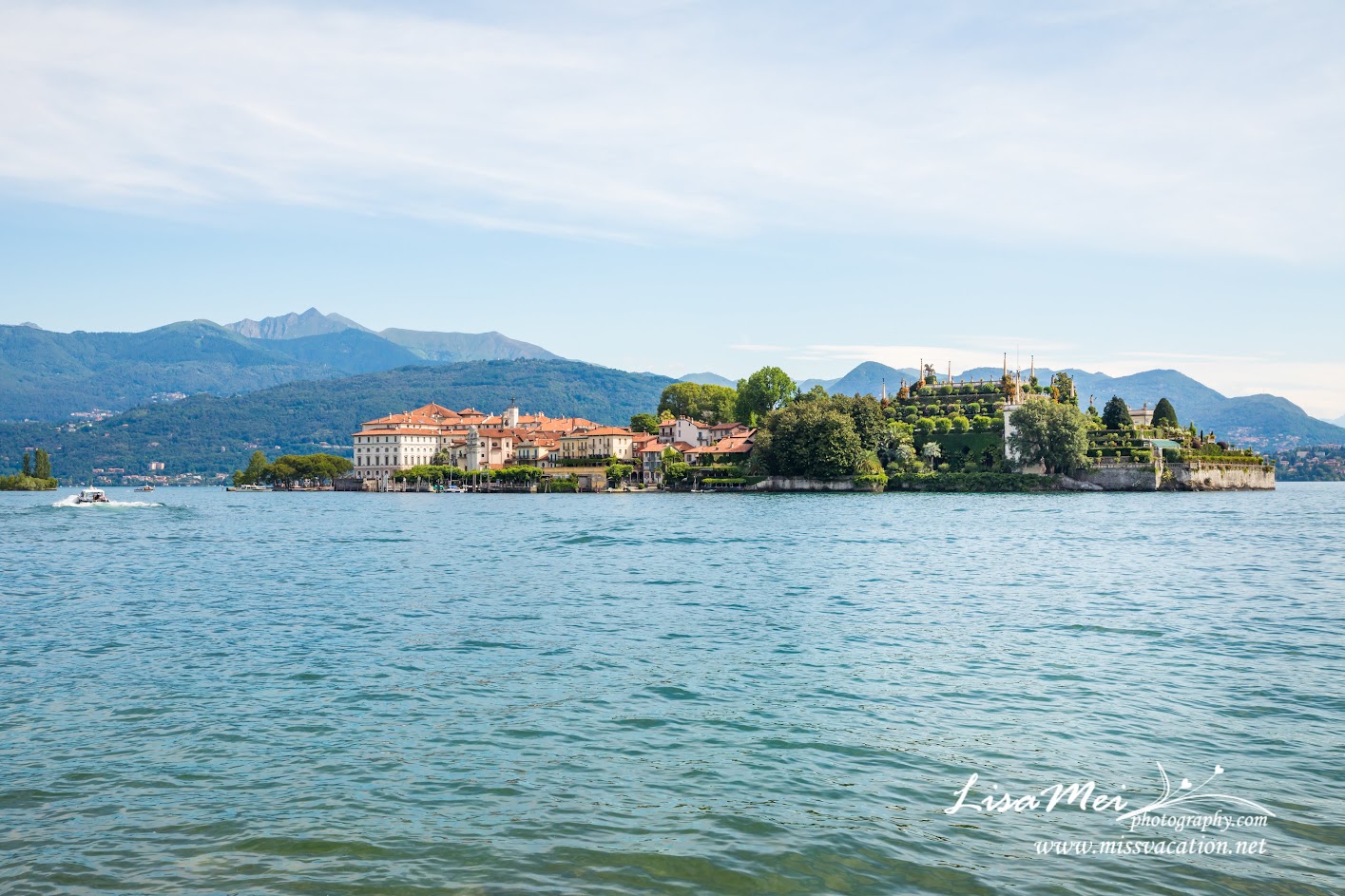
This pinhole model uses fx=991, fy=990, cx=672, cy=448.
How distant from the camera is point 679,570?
97.0 ft

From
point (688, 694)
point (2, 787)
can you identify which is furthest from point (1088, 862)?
point (2, 787)

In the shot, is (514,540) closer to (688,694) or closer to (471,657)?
(471,657)

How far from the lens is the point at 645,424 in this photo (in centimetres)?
16100

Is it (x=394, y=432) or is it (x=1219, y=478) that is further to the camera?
(x=394, y=432)

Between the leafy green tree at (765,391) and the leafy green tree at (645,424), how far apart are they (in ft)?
68.6

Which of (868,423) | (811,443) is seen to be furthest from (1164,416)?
(811,443)

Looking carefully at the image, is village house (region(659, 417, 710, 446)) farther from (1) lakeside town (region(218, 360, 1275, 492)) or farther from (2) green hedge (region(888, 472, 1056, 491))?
(2) green hedge (region(888, 472, 1056, 491))

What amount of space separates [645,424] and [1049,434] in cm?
7632

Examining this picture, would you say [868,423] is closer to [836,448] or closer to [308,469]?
[836,448]

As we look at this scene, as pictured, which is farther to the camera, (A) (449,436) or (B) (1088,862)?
(A) (449,436)

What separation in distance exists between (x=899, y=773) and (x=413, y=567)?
23909 mm

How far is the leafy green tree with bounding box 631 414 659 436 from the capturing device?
520 ft

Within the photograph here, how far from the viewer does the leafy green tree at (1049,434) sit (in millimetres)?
96688

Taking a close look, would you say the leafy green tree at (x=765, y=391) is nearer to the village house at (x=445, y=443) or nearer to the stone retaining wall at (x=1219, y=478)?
the village house at (x=445, y=443)
